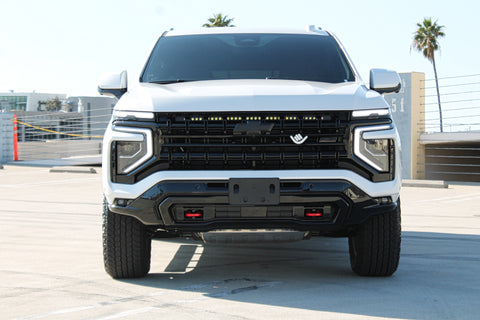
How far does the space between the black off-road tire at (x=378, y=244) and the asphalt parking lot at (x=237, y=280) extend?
102 mm

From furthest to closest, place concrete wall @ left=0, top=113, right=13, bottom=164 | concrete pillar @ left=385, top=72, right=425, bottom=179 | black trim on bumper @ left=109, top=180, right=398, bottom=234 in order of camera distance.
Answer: concrete wall @ left=0, top=113, right=13, bottom=164 < concrete pillar @ left=385, top=72, right=425, bottom=179 < black trim on bumper @ left=109, top=180, right=398, bottom=234

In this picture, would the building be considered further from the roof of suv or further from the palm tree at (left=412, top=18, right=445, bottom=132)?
the roof of suv

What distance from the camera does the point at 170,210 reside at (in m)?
4.80

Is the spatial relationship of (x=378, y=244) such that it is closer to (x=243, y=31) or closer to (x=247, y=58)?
(x=247, y=58)

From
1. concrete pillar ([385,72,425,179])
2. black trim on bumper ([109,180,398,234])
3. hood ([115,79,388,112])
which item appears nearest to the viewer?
black trim on bumper ([109,180,398,234])

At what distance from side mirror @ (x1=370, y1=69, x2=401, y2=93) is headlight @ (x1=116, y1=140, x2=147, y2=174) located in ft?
6.51

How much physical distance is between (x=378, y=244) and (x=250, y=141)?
1.22 metres

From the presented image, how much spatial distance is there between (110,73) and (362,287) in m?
2.63

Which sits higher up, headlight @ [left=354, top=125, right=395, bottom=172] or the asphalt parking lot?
headlight @ [left=354, top=125, right=395, bottom=172]

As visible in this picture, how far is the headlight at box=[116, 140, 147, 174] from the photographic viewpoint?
4.80 meters

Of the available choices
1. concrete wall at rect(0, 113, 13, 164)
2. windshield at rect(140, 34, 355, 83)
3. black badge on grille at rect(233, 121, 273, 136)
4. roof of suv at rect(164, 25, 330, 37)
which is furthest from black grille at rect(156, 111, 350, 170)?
concrete wall at rect(0, 113, 13, 164)

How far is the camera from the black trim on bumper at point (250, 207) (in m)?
4.73

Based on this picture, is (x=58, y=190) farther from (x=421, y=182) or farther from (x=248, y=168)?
(x=248, y=168)

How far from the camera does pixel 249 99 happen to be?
4875 mm
